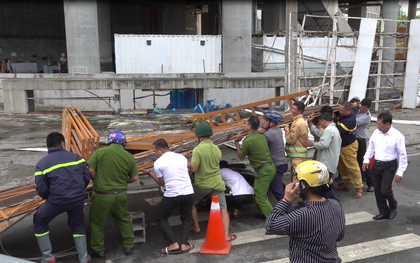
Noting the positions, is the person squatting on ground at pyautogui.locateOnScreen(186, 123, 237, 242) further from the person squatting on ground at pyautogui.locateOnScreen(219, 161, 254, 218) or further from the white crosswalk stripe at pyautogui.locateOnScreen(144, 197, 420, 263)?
A: the person squatting on ground at pyautogui.locateOnScreen(219, 161, 254, 218)

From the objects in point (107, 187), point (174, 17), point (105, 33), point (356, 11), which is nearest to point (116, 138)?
point (107, 187)

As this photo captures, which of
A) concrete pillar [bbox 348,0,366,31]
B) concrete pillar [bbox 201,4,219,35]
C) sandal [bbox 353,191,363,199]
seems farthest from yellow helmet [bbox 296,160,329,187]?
concrete pillar [bbox 348,0,366,31]

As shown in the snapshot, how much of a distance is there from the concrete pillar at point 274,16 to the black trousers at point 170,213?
23.2 metres

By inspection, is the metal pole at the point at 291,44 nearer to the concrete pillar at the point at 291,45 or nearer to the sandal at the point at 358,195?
the concrete pillar at the point at 291,45

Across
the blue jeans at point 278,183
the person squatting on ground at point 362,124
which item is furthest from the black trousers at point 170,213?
the person squatting on ground at point 362,124

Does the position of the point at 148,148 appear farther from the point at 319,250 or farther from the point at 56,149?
the point at 319,250

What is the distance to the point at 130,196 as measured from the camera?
7.27 m

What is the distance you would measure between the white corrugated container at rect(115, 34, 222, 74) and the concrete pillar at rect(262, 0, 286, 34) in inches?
301

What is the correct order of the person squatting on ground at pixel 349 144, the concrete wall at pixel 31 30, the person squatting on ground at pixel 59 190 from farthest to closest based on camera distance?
the concrete wall at pixel 31 30, the person squatting on ground at pixel 349 144, the person squatting on ground at pixel 59 190

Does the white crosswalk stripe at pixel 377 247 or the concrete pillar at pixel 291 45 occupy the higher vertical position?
the concrete pillar at pixel 291 45

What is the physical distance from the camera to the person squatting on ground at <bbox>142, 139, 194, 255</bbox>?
4.94m

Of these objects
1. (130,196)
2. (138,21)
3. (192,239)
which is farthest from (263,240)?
(138,21)

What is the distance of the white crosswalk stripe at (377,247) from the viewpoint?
16.1 ft

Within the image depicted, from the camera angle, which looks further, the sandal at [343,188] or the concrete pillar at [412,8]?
the concrete pillar at [412,8]
